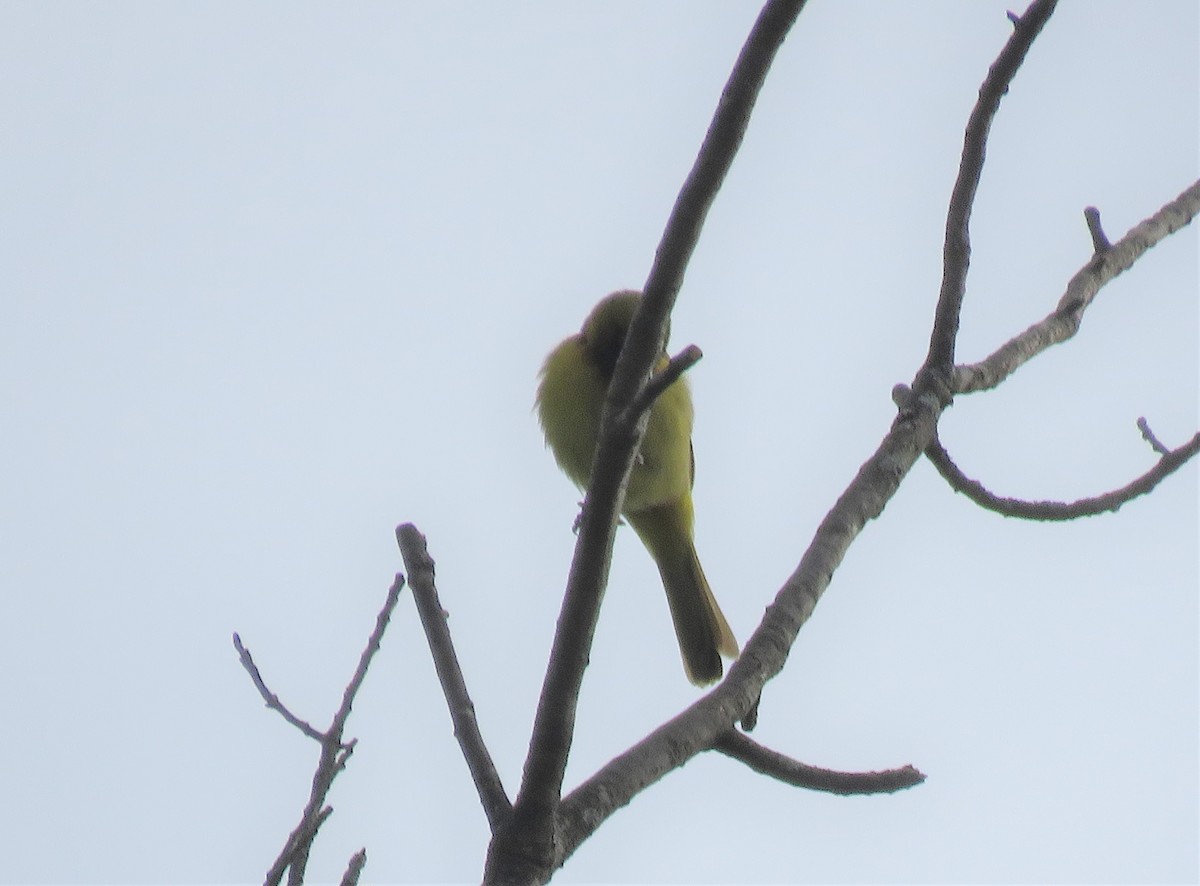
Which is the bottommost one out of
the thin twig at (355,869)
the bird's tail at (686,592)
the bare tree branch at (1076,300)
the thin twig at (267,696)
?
the thin twig at (355,869)

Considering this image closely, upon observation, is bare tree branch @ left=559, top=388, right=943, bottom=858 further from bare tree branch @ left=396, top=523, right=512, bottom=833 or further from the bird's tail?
the bird's tail

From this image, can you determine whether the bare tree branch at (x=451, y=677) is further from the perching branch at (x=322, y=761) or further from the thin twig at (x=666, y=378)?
the thin twig at (x=666, y=378)

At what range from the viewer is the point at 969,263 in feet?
10.5

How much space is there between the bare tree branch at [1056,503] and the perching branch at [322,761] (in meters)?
1.32

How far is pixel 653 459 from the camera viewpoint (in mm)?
5559

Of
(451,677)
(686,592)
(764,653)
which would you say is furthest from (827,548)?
(686,592)

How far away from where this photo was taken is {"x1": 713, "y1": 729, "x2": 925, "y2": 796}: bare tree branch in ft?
8.70

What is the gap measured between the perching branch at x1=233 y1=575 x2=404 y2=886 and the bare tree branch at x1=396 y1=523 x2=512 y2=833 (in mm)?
59

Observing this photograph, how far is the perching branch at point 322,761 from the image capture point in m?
2.40

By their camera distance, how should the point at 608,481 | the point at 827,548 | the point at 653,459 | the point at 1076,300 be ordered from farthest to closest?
1. the point at 653,459
2. the point at 1076,300
3. the point at 827,548
4. the point at 608,481

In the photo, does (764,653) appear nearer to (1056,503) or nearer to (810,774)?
(810,774)

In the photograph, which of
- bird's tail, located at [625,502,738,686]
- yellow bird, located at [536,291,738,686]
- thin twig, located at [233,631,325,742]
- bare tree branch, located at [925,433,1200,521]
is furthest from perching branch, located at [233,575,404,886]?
bird's tail, located at [625,502,738,686]

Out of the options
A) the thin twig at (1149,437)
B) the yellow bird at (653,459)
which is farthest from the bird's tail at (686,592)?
the thin twig at (1149,437)

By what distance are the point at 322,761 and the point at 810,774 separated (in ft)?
3.01
